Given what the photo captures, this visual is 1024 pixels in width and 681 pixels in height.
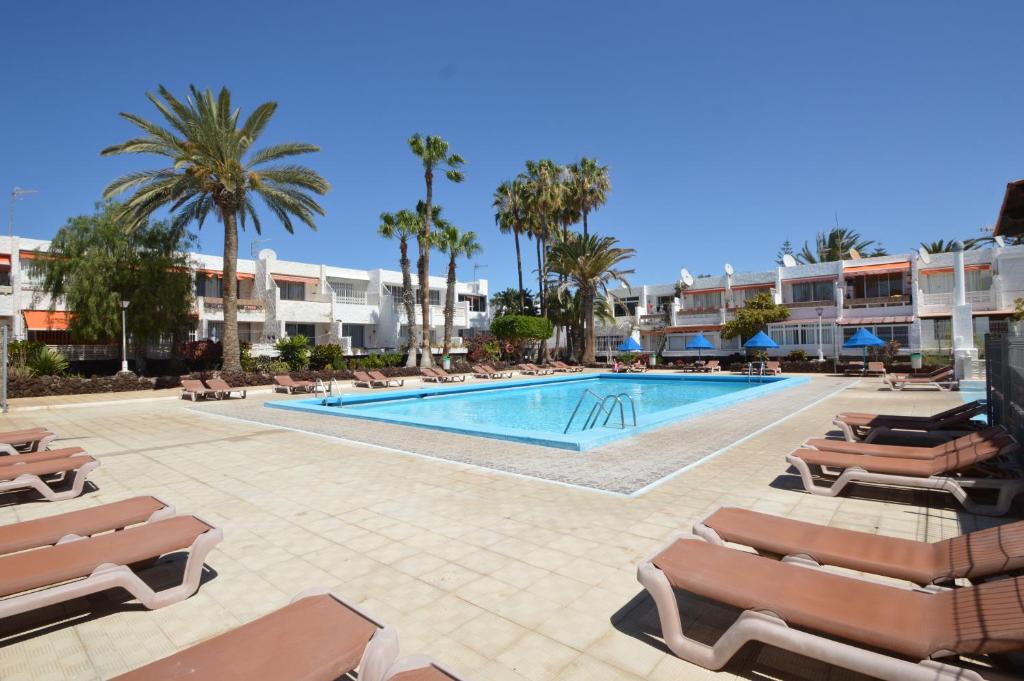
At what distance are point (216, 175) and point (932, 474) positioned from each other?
26.1 metres

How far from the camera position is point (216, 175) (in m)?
23.4

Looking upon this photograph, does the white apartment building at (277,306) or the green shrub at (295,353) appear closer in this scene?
the white apartment building at (277,306)

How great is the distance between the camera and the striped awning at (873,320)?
32.5 m

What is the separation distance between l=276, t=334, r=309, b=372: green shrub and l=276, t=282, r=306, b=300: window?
10.3 metres

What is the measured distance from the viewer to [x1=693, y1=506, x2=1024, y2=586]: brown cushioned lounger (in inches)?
133

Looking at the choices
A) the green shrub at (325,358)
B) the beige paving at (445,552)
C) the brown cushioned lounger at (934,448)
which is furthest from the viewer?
the green shrub at (325,358)

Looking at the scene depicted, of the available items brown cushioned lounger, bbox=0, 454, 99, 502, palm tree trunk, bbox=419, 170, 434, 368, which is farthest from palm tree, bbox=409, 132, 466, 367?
brown cushioned lounger, bbox=0, 454, 99, 502

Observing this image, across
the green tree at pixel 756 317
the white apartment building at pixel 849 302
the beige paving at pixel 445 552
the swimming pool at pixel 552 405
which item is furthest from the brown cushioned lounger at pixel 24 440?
the white apartment building at pixel 849 302

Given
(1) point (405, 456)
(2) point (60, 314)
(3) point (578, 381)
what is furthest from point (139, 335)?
(1) point (405, 456)

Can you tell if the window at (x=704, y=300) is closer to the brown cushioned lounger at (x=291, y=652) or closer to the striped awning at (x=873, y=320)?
the striped awning at (x=873, y=320)

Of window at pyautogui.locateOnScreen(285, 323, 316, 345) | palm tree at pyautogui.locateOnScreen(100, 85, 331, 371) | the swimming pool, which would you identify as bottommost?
the swimming pool

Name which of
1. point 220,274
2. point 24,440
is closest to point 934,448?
point 24,440

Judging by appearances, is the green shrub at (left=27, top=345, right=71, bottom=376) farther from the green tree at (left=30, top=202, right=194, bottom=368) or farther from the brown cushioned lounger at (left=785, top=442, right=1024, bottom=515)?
the brown cushioned lounger at (left=785, top=442, right=1024, bottom=515)

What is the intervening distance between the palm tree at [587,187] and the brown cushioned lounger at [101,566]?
39465mm
